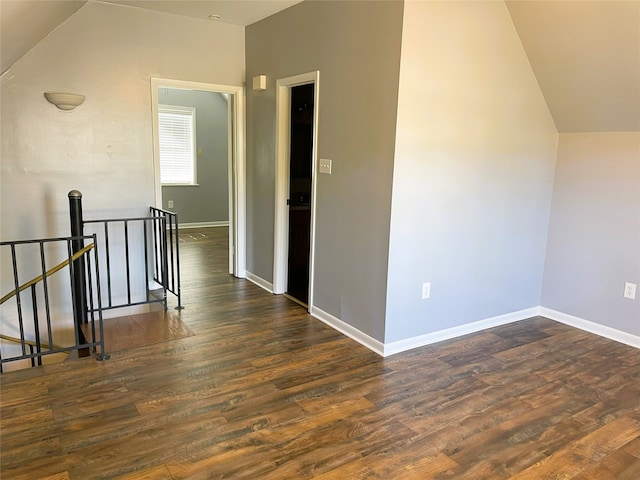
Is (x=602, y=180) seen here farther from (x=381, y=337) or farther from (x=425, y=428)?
(x=425, y=428)

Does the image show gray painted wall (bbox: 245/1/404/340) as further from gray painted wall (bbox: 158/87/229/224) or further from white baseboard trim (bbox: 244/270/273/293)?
gray painted wall (bbox: 158/87/229/224)

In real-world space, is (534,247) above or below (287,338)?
above

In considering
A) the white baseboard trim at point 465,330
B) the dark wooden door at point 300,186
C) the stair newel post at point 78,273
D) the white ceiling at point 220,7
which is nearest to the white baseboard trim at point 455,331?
the white baseboard trim at point 465,330

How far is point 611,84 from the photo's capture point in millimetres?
3248

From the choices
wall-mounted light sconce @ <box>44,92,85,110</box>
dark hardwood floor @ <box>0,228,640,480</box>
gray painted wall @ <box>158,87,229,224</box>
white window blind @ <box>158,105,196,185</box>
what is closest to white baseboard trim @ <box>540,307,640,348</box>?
dark hardwood floor @ <box>0,228,640,480</box>

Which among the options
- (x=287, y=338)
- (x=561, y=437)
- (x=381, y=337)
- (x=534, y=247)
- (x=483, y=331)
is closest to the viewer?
(x=561, y=437)

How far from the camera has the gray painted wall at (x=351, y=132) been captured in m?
3.03

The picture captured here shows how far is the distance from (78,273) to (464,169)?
3.16m

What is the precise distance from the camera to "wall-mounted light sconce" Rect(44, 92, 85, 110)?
375 centimetres

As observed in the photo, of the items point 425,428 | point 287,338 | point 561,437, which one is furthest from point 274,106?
point 561,437

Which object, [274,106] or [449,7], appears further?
[274,106]

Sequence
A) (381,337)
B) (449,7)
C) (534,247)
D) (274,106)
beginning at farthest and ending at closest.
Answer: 1. (274,106)
2. (534,247)
3. (381,337)
4. (449,7)

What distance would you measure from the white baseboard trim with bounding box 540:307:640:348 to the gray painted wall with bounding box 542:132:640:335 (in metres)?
0.04

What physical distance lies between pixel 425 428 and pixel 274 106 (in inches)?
124
